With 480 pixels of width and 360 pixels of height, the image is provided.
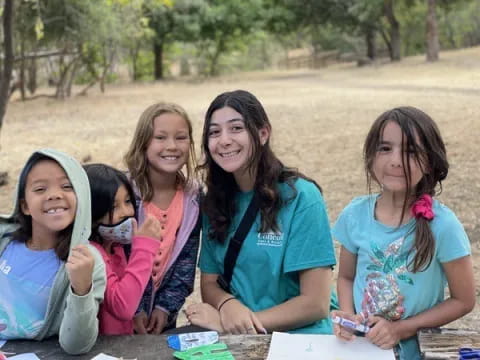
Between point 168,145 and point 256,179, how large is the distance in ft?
1.42

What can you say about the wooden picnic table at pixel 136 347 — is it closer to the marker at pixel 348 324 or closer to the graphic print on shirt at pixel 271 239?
the marker at pixel 348 324

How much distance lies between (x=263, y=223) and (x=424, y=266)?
0.63 m

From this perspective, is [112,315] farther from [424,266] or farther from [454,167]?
[454,167]

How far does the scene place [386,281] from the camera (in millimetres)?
2211

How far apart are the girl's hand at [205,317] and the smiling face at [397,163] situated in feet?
2.65

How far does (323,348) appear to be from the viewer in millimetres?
1954

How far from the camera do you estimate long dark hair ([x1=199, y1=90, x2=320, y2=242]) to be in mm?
2490

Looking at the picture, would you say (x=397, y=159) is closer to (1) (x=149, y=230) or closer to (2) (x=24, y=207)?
(1) (x=149, y=230)

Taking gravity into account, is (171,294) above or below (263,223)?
below

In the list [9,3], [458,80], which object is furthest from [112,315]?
[458,80]

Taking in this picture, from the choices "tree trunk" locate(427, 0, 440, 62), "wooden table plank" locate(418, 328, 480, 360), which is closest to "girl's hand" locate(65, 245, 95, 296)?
"wooden table plank" locate(418, 328, 480, 360)

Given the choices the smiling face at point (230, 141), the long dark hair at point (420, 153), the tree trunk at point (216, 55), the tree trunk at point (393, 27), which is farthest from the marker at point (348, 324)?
the tree trunk at point (216, 55)

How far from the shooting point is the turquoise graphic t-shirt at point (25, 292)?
2.12 m

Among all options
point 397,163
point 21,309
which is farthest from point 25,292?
point 397,163
